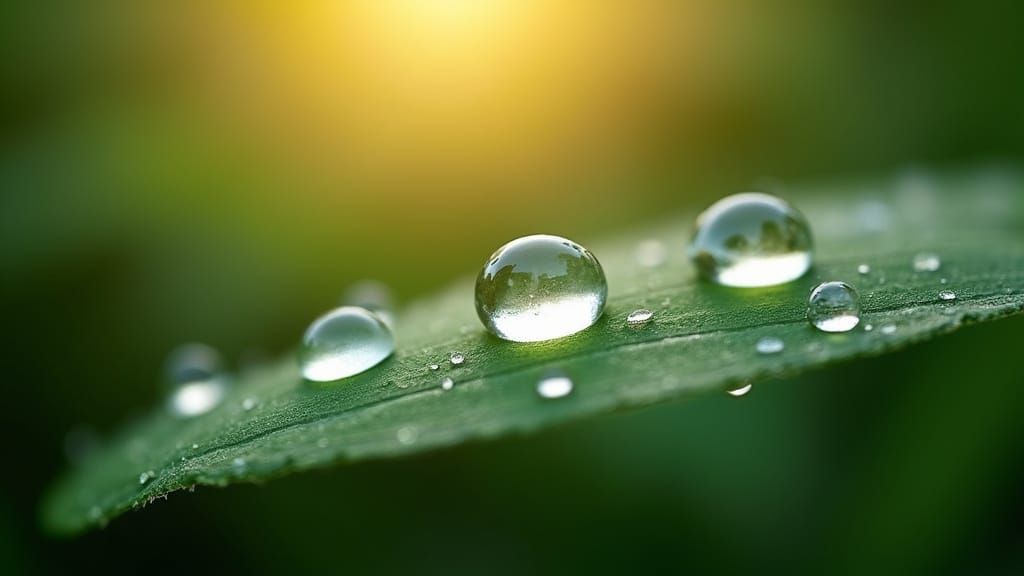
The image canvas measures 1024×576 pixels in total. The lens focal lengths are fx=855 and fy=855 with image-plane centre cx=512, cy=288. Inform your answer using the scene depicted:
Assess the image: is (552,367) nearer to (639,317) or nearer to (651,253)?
(639,317)

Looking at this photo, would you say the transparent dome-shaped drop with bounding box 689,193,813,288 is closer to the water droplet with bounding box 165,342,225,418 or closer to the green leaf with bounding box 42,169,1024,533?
the green leaf with bounding box 42,169,1024,533

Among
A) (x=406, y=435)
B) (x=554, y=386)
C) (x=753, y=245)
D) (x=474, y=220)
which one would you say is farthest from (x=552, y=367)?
(x=474, y=220)

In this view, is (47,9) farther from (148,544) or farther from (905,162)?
(905,162)

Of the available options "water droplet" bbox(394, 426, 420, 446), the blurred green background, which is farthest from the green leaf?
the blurred green background

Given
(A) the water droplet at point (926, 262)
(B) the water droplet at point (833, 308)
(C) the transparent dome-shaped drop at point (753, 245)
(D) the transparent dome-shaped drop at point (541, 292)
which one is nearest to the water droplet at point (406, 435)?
(D) the transparent dome-shaped drop at point (541, 292)

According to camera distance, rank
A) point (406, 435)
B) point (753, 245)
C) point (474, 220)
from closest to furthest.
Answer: point (406, 435) < point (753, 245) < point (474, 220)

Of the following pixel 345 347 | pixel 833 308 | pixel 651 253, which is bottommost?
pixel 833 308

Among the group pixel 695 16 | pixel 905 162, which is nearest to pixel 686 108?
pixel 695 16
